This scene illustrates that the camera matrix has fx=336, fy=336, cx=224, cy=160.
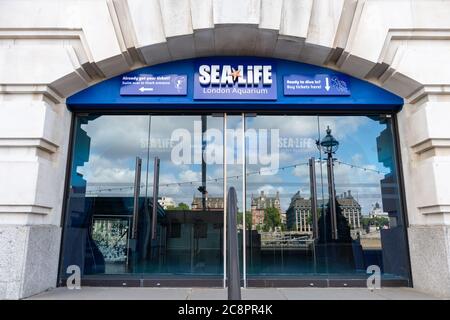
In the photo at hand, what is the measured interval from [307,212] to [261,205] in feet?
2.79

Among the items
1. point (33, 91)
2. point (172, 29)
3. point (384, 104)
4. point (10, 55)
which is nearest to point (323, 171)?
point (384, 104)

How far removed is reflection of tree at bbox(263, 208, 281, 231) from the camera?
6.11 metres

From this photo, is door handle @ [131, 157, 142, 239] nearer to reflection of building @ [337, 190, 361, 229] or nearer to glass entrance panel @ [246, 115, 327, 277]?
glass entrance panel @ [246, 115, 327, 277]

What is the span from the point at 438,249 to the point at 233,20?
4.81 meters

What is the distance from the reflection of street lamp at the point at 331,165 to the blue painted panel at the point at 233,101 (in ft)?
1.94

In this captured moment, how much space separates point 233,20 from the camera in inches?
221

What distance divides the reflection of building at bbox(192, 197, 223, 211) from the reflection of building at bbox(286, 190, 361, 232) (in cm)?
126

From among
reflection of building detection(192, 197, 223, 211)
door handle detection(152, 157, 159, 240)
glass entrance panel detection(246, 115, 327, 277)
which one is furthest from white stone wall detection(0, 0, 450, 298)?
reflection of building detection(192, 197, 223, 211)

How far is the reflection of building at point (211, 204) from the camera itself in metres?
6.14

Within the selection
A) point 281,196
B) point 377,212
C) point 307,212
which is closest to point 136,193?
point 281,196

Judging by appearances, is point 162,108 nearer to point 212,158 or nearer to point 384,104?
point 212,158

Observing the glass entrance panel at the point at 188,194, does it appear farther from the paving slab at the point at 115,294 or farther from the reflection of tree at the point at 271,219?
the reflection of tree at the point at 271,219

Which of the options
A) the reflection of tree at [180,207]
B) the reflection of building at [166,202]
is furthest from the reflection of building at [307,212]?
the reflection of building at [166,202]

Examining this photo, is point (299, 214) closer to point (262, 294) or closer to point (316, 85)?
point (262, 294)
